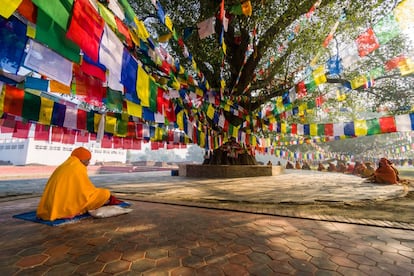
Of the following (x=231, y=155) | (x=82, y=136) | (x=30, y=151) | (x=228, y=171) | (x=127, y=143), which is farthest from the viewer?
(x=30, y=151)

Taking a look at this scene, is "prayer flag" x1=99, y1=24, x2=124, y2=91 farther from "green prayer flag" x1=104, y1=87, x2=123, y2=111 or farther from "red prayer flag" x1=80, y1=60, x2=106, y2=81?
"green prayer flag" x1=104, y1=87, x2=123, y2=111

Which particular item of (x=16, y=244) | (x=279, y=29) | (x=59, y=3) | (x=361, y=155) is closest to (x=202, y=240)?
(x=16, y=244)

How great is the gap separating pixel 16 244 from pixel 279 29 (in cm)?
1009

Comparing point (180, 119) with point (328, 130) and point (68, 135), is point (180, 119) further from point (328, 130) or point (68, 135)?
point (328, 130)

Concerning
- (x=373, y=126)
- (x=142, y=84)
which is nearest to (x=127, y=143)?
(x=142, y=84)

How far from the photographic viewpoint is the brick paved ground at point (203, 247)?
1.92 metres

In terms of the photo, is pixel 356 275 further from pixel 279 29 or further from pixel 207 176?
pixel 207 176

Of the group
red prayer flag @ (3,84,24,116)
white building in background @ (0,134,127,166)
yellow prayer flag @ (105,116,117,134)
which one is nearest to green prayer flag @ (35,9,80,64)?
red prayer flag @ (3,84,24,116)

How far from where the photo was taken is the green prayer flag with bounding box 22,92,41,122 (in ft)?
19.5

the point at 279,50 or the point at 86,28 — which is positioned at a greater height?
the point at 279,50

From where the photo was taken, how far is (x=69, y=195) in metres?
3.46

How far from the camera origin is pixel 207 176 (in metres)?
11.9

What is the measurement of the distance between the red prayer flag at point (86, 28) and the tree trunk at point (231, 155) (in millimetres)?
10244

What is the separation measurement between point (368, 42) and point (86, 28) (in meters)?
8.69
